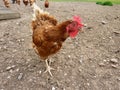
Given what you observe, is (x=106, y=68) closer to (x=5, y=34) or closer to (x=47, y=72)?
(x=47, y=72)

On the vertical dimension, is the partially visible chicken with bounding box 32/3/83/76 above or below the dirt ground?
above

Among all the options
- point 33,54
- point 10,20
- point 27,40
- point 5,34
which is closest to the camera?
point 33,54

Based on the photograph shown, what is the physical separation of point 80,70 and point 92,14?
136 inches

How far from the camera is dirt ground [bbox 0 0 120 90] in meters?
3.56

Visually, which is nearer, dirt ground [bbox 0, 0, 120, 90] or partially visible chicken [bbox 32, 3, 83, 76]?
partially visible chicken [bbox 32, 3, 83, 76]

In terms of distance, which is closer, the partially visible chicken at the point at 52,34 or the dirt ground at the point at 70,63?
the partially visible chicken at the point at 52,34

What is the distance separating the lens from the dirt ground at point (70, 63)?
3564 mm

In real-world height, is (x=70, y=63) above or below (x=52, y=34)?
below

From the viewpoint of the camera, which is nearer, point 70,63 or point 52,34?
point 52,34

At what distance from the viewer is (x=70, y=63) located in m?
4.02

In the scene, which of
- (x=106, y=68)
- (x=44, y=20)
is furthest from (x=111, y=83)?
(x=44, y=20)

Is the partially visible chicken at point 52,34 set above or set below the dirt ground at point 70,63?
above

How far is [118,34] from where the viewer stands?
5.06 meters

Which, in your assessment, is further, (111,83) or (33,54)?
(33,54)
